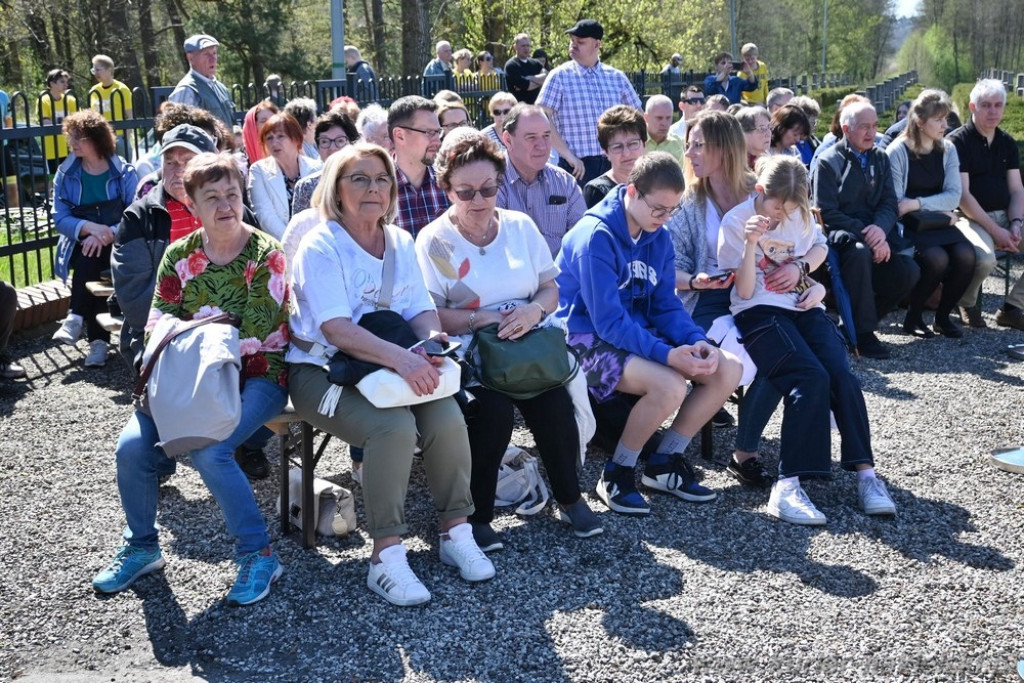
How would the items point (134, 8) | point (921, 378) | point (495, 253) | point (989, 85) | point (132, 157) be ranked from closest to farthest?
point (495, 253), point (921, 378), point (989, 85), point (132, 157), point (134, 8)

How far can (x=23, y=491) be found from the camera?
16.6ft

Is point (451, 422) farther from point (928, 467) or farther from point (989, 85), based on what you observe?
point (989, 85)

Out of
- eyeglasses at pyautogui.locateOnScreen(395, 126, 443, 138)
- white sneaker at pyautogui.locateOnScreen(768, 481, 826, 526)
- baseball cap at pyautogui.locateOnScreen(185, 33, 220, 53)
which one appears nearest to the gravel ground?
white sneaker at pyautogui.locateOnScreen(768, 481, 826, 526)

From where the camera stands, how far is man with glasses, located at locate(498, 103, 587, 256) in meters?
5.99

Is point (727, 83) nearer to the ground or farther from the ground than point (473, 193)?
farther from the ground

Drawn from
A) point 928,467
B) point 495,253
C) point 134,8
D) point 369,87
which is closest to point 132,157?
point 369,87

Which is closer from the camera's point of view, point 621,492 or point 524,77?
point 621,492

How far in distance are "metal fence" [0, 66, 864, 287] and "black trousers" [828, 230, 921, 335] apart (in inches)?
203

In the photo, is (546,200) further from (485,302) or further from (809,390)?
(809,390)

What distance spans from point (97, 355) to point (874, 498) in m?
4.93

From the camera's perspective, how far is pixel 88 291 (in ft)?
23.8

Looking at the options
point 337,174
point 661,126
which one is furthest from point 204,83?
point 337,174

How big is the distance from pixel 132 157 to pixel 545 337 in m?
5.90

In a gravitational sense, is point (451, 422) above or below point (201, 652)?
above
